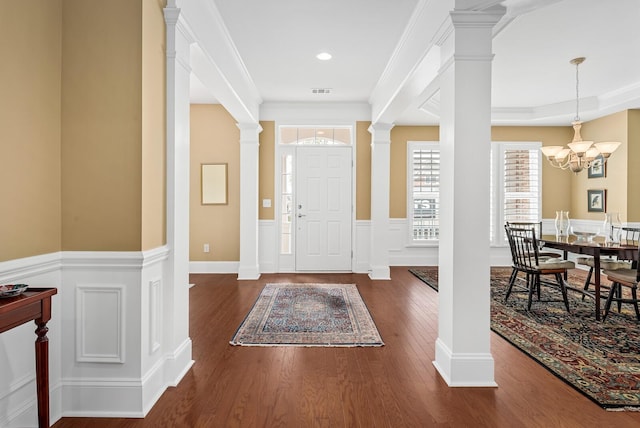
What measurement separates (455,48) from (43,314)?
2.69m

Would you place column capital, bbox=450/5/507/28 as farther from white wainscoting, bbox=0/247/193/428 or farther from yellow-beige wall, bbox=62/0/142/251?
white wainscoting, bbox=0/247/193/428

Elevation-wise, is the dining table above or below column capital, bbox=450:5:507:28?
below

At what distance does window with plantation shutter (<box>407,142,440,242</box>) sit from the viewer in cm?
705

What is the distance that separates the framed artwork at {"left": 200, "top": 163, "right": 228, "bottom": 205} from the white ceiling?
113cm

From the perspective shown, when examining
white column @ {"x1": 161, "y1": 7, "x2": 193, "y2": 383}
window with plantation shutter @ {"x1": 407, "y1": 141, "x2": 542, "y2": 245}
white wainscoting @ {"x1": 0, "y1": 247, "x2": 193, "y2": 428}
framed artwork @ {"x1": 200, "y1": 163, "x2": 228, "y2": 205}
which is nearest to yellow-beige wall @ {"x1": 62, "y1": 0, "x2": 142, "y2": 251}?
white wainscoting @ {"x1": 0, "y1": 247, "x2": 193, "y2": 428}

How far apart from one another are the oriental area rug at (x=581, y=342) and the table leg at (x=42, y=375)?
290 cm

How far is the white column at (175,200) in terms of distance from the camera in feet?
7.71

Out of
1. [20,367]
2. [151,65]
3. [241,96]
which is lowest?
[20,367]

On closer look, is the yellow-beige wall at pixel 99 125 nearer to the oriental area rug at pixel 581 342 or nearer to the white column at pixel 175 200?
the white column at pixel 175 200

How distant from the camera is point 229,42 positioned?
371 cm

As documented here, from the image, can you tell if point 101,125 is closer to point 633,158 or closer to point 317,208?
point 317,208

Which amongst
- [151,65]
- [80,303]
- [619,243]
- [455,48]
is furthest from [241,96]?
[619,243]

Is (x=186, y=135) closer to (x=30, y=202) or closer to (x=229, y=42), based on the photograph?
(x=30, y=202)

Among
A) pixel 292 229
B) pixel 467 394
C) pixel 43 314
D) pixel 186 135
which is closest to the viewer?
pixel 43 314
